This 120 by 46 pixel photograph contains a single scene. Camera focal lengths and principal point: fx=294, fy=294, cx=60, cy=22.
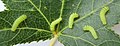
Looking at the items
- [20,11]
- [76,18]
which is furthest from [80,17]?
[20,11]

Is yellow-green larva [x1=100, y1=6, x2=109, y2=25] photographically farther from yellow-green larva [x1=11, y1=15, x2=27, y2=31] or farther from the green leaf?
yellow-green larva [x1=11, y1=15, x2=27, y2=31]

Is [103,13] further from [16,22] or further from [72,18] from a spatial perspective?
[16,22]

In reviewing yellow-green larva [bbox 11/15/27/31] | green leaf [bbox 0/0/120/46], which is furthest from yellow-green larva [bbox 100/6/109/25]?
yellow-green larva [bbox 11/15/27/31]

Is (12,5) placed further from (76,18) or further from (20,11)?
(76,18)

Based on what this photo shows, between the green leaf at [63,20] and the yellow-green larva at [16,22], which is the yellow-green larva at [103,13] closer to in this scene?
the green leaf at [63,20]

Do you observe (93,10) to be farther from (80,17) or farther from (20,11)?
(20,11)

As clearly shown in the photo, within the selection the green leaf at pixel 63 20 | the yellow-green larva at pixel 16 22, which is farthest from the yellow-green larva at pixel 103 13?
the yellow-green larva at pixel 16 22

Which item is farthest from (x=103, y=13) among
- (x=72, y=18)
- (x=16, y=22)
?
(x=16, y=22)
